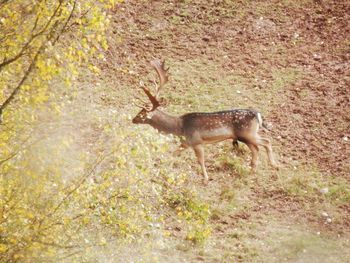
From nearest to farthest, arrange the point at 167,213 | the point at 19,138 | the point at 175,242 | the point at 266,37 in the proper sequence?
1. the point at 19,138
2. the point at 175,242
3. the point at 167,213
4. the point at 266,37

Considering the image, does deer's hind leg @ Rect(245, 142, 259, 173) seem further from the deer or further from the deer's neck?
the deer's neck

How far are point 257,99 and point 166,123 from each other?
4.62 meters

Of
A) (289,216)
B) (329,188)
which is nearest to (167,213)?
(289,216)

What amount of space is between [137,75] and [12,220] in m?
10.1

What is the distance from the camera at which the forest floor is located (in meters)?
12.9

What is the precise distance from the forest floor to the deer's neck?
547 mm

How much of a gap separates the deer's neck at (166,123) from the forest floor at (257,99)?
21.5 inches

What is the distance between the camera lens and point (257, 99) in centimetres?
1711

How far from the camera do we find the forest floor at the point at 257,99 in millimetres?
12852

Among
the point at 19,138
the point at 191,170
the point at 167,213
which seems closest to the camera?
the point at 19,138

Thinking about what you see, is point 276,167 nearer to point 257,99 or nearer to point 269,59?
point 257,99

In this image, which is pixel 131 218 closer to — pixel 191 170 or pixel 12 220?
pixel 12 220

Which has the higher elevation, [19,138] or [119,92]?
[19,138]

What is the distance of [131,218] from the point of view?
884 cm
